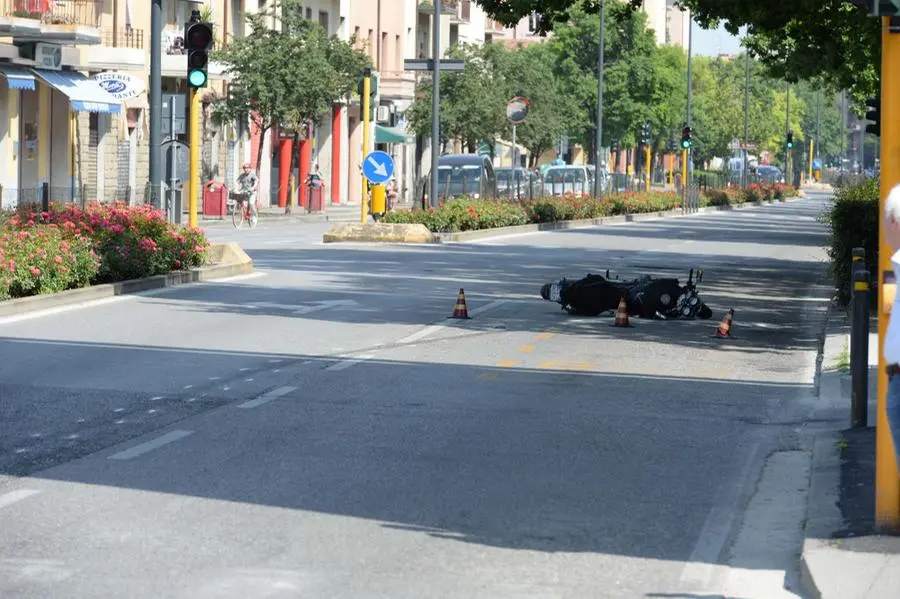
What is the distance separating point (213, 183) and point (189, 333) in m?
36.3

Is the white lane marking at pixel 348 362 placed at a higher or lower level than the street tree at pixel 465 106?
lower

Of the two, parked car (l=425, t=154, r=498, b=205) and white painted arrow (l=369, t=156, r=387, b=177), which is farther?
parked car (l=425, t=154, r=498, b=205)

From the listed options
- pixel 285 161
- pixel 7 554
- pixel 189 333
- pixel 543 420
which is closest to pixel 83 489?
pixel 7 554

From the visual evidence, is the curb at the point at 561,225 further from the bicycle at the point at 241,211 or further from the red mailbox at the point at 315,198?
the red mailbox at the point at 315,198

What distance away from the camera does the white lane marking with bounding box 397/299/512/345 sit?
17.9 metres

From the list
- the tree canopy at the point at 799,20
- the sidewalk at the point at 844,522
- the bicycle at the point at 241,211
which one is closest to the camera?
the sidewalk at the point at 844,522

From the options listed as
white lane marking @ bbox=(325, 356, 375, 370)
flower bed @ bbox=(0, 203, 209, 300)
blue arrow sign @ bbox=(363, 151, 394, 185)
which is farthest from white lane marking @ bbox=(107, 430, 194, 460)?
blue arrow sign @ bbox=(363, 151, 394, 185)

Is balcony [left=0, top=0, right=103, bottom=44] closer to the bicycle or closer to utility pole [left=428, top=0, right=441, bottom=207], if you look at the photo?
the bicycle

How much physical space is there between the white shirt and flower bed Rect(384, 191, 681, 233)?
35615 mm

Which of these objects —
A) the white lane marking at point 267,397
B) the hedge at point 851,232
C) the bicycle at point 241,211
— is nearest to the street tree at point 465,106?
the bicycle at point 241,211

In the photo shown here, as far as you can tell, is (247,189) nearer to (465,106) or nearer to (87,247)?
(87,247)

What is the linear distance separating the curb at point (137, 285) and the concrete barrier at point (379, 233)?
1070 centimetres

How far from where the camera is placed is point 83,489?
30.6 ft

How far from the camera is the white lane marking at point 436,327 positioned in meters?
17.9
